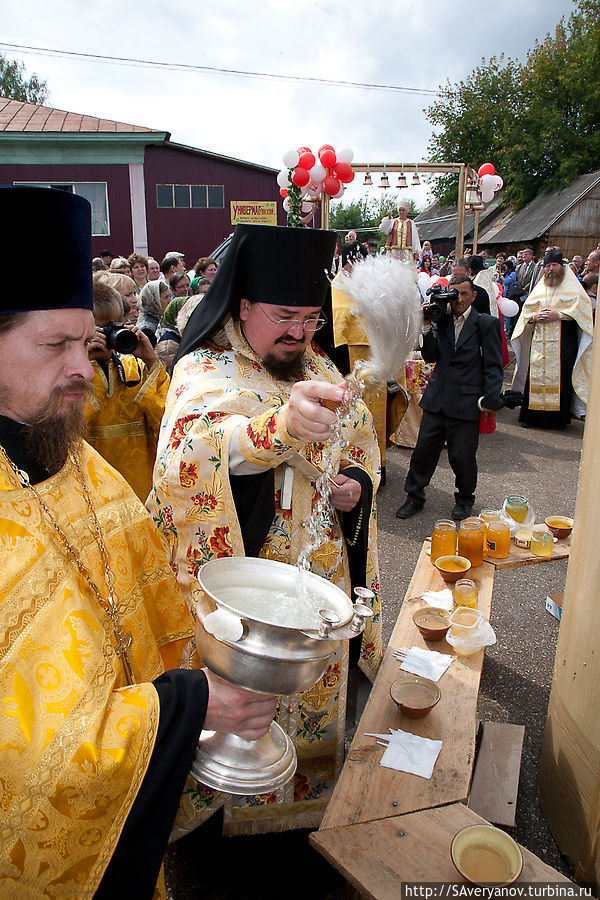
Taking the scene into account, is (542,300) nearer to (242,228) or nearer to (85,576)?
(242,228)

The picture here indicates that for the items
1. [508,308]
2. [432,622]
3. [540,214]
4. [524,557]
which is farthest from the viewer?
[540,214]

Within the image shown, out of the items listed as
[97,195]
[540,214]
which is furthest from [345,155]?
[540,214]

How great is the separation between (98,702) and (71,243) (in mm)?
986

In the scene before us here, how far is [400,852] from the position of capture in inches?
66.6

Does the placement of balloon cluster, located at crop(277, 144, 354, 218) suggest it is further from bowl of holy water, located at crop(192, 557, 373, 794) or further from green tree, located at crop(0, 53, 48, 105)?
green tree, located at crop(0, 53, 48, 105)

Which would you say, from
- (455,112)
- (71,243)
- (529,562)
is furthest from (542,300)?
(455,112)

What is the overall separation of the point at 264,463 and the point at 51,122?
1980 cm

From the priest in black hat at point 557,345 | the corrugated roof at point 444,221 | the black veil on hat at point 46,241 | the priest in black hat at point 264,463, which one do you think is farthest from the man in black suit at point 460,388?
the corrugated roof at point 444,221

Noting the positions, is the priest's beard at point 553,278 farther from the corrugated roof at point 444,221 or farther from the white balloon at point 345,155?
the corrugated roof at point 444,221

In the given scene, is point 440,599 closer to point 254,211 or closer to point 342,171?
point 342,171

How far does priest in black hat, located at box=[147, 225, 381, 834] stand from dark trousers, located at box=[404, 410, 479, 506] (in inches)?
128

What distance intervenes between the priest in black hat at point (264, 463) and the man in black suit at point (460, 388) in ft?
10.6

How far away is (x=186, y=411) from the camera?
6.53 feet

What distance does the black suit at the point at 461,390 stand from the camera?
5.42 meters
